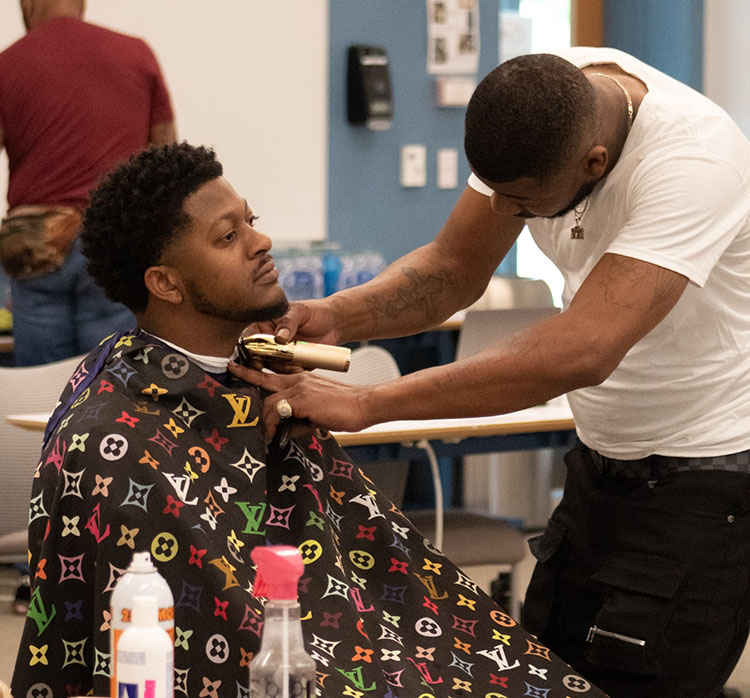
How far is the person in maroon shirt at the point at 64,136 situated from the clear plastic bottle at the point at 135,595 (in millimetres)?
2760

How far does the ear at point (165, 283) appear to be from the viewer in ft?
6.07

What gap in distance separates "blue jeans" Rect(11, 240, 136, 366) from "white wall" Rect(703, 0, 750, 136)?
332 centimetres

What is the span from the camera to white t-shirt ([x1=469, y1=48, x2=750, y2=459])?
1832 millimetres

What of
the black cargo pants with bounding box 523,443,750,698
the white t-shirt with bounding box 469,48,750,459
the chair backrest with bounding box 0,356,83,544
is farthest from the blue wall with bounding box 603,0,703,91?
the black cargo pants with bounding box 523,443,750,698

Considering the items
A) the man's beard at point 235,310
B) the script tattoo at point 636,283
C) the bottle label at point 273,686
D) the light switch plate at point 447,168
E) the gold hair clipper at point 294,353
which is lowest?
the light switch plate at point 447,168

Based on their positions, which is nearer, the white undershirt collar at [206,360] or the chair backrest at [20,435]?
the white undershirt collar at [206,360]

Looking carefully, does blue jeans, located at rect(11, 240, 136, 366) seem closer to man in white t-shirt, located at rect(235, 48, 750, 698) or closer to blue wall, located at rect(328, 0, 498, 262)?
blue wall, located at rect(328, 0, 498, 262)

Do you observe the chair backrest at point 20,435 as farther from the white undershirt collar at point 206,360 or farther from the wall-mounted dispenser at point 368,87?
the wall-mounted dispenser at point 368,87

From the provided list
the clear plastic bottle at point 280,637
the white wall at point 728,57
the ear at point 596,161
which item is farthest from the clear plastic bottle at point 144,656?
the white wall at point 728,57

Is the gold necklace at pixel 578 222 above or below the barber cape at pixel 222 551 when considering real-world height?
above

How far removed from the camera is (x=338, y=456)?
79.6 inches

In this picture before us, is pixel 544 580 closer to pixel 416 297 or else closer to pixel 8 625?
pixel 416 297

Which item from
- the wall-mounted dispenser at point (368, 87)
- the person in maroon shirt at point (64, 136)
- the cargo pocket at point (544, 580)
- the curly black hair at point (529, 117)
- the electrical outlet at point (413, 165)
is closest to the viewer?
the curly black hair at point (529, 117)

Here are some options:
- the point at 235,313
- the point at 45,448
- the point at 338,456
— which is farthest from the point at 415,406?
the point at 45,448
